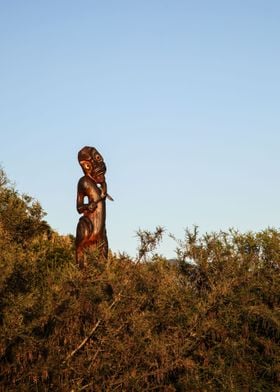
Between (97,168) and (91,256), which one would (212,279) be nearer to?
(91,256)

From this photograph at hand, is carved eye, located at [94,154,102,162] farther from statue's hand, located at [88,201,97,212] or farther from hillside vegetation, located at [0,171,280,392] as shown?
hillside vegetation, located at [0,171,280,392]

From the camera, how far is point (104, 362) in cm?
590

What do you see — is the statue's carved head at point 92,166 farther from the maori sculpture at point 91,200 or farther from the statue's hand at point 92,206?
the statue's hand at point 92,206

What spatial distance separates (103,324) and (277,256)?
138 inches

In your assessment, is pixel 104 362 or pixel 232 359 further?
pixel 232 359

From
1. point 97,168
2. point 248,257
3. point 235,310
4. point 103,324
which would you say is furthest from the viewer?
point 97,168

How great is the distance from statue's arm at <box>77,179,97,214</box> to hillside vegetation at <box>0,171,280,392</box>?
5258 mm

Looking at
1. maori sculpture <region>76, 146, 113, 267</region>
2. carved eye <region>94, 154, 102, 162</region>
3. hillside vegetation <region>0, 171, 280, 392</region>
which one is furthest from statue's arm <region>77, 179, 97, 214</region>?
hillside vegetation <region>0, 171, 280, 392</region>

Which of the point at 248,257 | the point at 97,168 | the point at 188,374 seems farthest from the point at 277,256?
the point at 97,168

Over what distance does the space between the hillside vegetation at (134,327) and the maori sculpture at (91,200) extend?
4.97 meters

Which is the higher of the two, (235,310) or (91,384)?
(235,310)

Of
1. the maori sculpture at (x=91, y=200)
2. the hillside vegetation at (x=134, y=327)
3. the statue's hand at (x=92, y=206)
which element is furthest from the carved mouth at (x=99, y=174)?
the hillside vegetation at (x=134, y=327)

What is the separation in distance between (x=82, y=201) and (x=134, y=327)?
7.49 metres

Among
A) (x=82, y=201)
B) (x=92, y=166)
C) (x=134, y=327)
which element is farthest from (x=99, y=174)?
(x=134, y=327)
